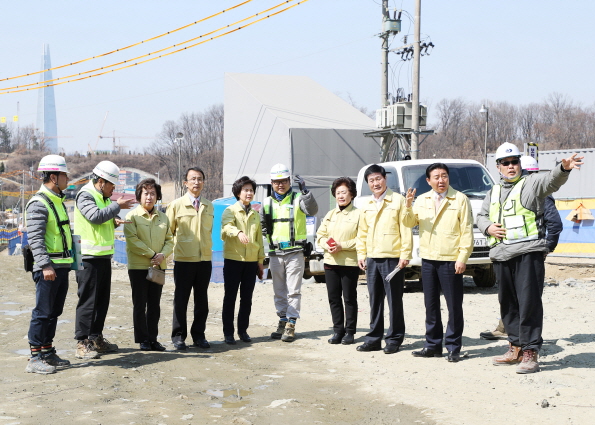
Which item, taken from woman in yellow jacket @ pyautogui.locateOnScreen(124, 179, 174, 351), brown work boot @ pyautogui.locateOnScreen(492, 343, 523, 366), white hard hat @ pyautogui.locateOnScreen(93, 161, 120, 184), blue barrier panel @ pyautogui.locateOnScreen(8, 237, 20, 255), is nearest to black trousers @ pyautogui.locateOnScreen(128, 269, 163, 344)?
woman in yellow jacket @ pyautogui.locateOnScreen(124, 179, 174, 351)

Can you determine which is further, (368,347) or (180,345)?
(180,345)

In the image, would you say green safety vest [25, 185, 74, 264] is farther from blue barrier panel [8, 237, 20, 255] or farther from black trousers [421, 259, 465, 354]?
blue barrier panel [8, 237, 20, 255]

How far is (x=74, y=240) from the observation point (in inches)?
280

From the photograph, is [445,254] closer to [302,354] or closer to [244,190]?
[302,354]

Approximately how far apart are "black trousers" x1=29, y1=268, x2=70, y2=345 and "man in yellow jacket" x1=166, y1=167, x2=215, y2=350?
58.0 inches

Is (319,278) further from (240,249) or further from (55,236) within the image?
(55,236)

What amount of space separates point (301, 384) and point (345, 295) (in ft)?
6.75

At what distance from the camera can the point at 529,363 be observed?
21.5 feet

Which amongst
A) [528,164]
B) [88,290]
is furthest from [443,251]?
[88,290]

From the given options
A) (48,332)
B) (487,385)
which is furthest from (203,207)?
(487,385)

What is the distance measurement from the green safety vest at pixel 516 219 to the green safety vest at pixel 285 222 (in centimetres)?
262

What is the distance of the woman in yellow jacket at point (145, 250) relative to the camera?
25.6 ft

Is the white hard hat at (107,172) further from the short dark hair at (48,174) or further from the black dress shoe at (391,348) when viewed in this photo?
the black dress shoe at (391,348)

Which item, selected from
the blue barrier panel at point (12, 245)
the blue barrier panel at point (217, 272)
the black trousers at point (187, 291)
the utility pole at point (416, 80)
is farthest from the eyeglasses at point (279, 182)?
the blue barrier panel at point (12, 245)
